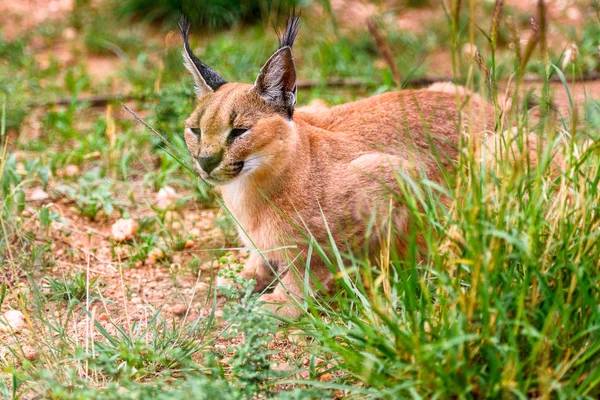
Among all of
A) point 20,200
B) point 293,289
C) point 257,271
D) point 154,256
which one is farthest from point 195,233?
point 20,200

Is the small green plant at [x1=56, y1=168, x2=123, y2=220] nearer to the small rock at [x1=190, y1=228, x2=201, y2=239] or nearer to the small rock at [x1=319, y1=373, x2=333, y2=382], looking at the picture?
the small rock at [x1=190, y1=228, x2=201, y2=239]

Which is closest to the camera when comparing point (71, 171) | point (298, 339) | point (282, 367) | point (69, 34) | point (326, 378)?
point (326, 378)

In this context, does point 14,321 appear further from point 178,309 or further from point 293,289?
point 293,289

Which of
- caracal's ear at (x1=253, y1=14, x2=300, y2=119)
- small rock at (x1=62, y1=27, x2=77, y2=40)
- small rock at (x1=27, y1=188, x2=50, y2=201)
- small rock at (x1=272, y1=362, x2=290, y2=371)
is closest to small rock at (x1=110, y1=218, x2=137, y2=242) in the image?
small rock at (x1=27, y1=188, x2=50, y2=201)

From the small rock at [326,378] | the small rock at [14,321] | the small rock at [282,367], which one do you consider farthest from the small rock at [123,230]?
the small rock at [326,378]

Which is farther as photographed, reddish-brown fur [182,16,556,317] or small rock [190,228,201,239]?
small rock [190,228,201,239]

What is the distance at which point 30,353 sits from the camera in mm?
3381

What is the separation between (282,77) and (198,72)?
476mm

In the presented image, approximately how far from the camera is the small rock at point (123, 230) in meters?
4.47

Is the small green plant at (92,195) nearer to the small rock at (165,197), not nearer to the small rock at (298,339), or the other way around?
the small rock at (165,197)

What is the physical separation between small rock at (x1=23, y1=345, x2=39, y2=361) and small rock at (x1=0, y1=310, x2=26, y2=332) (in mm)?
158

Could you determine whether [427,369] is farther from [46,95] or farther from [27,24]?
[27,24]

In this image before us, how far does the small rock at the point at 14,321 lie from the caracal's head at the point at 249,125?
1.10 metres

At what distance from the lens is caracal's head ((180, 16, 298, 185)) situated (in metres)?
3.65
